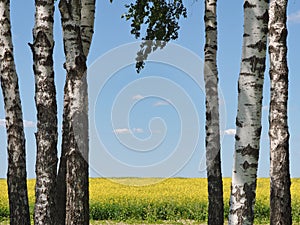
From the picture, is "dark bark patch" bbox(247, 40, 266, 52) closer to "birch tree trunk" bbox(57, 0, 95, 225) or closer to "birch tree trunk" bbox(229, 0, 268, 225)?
"birch tree trunk" bbox(229, 0, 268, 225)

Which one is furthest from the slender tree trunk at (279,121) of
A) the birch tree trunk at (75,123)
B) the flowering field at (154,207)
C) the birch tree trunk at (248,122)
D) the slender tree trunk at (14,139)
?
the flowering field at (154,207)

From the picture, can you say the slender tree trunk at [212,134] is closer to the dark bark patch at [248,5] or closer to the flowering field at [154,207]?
the dark bark patch at [248,5]

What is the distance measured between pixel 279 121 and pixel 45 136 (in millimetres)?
3748

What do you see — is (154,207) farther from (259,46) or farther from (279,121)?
(259,46)

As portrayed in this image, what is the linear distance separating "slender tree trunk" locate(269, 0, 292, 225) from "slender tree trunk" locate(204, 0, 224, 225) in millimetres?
1389

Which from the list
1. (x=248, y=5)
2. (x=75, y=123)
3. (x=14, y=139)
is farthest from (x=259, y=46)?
(x=14, y=139)

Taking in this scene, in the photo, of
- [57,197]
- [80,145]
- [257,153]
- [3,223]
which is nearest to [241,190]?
[257,153]

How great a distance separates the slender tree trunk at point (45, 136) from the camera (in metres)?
8.73

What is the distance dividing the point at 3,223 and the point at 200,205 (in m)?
6.68

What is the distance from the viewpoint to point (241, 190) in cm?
615

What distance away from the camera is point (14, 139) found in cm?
1028

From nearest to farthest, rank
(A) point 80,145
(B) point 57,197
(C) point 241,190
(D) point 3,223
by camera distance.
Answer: (C) point 241,190, (A) point 80,145, (B) point 57,197, (D) point 3,223

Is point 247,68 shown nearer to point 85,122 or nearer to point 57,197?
point 85,122

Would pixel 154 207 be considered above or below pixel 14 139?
below
